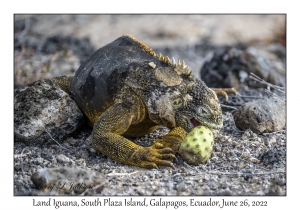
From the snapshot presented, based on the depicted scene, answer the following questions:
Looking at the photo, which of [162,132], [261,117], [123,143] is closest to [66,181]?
[123,143]

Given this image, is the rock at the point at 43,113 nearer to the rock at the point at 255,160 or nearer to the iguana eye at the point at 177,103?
the iguana eye at the point at 177,103

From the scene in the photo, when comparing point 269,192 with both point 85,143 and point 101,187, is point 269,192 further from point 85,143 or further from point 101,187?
point 85,143

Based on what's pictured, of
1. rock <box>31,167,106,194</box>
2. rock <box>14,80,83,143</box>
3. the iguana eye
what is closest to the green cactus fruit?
the iguana eye

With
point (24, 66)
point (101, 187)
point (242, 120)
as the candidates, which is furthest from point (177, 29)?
point (101, 187)

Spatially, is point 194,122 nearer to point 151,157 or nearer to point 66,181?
point 151,157

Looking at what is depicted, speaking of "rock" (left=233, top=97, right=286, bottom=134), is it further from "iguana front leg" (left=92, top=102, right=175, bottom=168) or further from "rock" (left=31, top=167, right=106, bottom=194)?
"rock" (left=31, top=167, right=106, bottom=194)

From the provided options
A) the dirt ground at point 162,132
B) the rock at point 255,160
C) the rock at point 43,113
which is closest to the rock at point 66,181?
the dirt ground at point 162,132

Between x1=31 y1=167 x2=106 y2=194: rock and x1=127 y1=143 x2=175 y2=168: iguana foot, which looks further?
x1=127 y1=143 x2=175 y2=168: iguana foot
